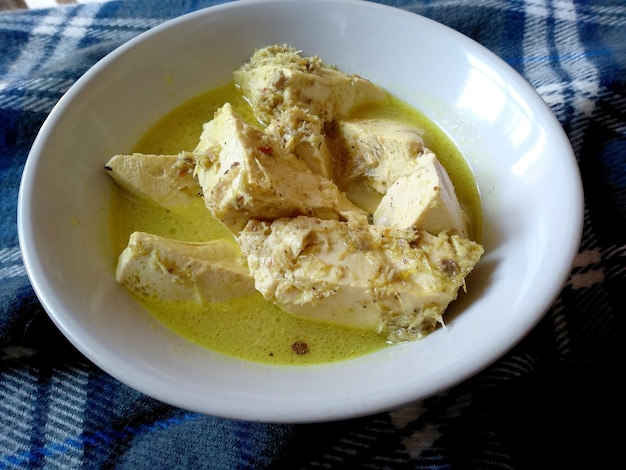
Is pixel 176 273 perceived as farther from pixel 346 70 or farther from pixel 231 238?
pixel 346 70

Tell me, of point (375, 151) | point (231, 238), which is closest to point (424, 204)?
point (375, 151)

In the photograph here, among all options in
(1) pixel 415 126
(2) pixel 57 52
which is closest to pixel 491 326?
(1) pixel 415 126

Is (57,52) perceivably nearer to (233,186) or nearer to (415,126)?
(233,186)

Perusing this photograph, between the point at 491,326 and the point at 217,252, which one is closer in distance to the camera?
the point at 491,326

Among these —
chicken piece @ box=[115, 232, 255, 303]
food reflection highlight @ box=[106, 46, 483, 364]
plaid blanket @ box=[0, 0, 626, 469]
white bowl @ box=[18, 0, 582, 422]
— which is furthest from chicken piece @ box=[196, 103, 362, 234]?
plaid blanket @ box=[0, 0, 626, 469]

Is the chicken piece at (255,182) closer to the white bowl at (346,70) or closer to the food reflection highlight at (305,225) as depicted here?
the food reflection highlight at (305,225)

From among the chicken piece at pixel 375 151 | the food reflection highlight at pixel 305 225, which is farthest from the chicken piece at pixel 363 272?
the chicken piece at pixel 375 151

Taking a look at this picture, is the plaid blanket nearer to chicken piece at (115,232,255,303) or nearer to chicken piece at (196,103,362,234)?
chicken piece at (115,232,255,303)
